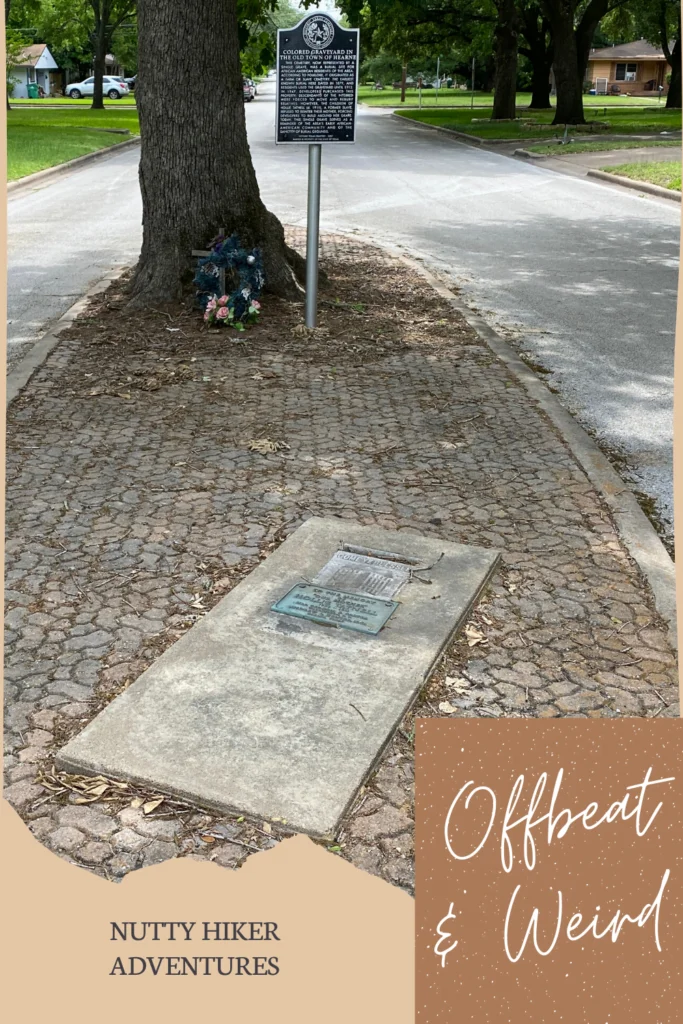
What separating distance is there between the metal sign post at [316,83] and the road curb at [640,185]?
11.1 metres

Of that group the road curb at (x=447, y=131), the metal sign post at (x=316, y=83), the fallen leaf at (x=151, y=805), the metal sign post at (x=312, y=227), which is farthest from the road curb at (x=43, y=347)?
the road curb at (x=447, y=131)

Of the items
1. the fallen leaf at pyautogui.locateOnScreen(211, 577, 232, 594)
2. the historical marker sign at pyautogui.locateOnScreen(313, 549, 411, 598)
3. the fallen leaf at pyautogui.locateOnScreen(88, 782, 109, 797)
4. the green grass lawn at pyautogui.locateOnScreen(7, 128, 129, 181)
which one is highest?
the green grass lawn at pyautogui.locateOnScreen(7, 128, 129, 181)

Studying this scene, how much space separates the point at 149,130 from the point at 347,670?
21.2 feet

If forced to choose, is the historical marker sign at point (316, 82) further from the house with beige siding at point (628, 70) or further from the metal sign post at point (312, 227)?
the house with beige siding at point (628, 70)

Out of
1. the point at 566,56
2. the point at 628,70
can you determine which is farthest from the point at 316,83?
the point at 628,70

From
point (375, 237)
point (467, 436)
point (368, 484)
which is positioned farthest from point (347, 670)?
point (375, 237)

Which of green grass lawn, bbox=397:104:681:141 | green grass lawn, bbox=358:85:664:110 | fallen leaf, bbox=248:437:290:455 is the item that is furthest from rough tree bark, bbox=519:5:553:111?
fallen leaf, bbox=248:437:290:455

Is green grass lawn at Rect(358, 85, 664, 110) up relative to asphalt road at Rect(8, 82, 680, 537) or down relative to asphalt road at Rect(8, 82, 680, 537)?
up

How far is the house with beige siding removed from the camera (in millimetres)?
81875

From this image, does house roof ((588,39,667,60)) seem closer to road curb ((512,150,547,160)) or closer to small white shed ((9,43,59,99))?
small white shed ((9,43,59,99))

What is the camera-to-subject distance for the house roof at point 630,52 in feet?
268

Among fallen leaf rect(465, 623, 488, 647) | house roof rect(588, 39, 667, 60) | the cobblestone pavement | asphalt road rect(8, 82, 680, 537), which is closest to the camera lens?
the cobblestone pavement

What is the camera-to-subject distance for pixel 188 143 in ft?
28.0

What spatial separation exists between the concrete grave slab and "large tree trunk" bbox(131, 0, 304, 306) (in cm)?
511
